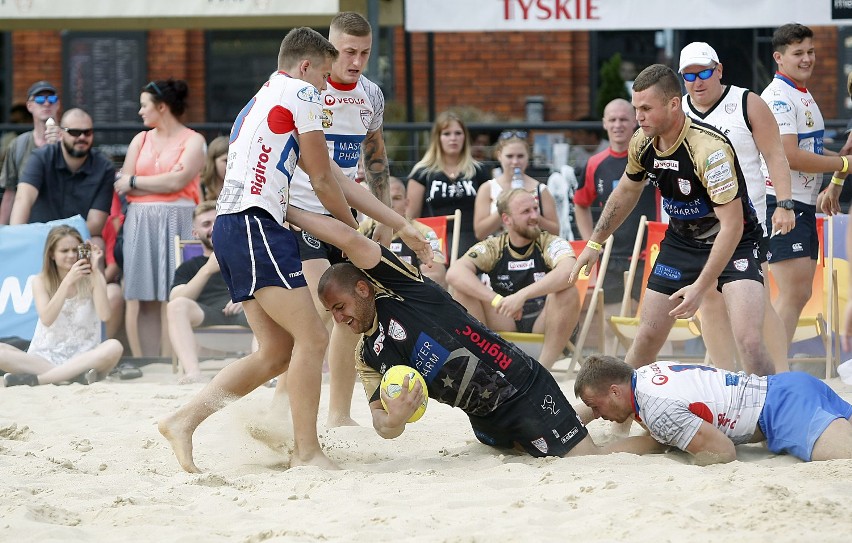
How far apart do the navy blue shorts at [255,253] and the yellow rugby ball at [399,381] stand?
55cm

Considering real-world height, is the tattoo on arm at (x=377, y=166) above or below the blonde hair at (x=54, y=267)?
above

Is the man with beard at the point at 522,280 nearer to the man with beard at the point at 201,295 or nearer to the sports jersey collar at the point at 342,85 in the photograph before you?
the man with beard at the point at 201,295

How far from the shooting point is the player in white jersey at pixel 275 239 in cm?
505

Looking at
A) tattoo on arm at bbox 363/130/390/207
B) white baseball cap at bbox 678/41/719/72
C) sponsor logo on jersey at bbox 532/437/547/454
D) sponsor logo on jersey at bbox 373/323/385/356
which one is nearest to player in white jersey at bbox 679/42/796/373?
white baseball cap at bbox 678/41/719/72

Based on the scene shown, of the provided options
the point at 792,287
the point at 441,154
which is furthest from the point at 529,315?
the point at 792,287

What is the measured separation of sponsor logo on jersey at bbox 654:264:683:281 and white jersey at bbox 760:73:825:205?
1.67 metres

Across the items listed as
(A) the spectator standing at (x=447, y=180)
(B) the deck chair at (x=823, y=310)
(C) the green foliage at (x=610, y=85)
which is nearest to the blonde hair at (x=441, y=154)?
(A) the spectator standing at (x=447, y=180)

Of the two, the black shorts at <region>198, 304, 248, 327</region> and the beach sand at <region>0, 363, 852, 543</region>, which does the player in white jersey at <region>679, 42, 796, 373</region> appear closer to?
the beach sand at <region>0, 363, 852, 543</region>

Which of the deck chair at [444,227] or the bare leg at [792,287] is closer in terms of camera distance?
the bare leg at [792,287]

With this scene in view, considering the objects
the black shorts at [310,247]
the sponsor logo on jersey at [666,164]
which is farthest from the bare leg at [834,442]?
the black shorts at [310,247]

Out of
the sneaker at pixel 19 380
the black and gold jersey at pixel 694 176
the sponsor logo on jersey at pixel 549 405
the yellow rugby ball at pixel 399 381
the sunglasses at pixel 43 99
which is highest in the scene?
the sunglasses at pixel 43 99

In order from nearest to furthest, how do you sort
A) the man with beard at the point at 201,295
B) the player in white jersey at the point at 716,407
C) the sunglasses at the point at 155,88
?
the player in white jersey at the point at 716,407 < the man with beard at the point at 201,295 < the sunglasses at the point at 155,88

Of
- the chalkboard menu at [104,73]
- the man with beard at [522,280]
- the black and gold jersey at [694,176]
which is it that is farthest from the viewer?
the chalkboard menu at [104,73]

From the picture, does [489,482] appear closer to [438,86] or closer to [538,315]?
[538,315]
